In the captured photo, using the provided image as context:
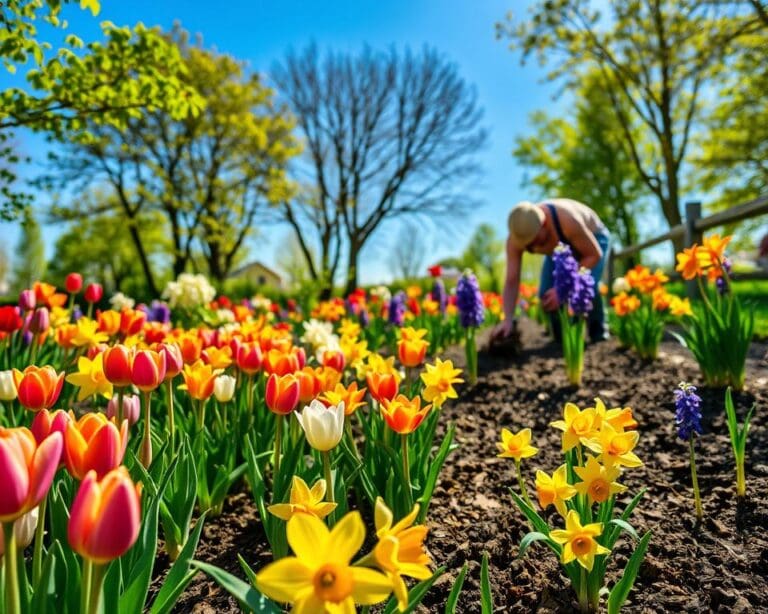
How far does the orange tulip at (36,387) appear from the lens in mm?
1181

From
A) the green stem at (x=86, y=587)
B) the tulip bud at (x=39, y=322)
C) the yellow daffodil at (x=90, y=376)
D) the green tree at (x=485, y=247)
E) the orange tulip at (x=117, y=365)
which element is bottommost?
the green stem at (x=86, y=587)

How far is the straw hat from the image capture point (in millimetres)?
3842

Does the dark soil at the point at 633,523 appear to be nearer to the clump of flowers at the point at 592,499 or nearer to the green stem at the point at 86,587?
the clump of flowers at the point at 592,499

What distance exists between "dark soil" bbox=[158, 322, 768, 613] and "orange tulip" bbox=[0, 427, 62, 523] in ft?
2.56

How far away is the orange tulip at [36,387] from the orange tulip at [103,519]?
28.4 inches

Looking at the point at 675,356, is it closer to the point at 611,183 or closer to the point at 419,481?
the point at 419,481

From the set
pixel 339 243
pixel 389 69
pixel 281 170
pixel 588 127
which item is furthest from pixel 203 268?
pixel 588 127

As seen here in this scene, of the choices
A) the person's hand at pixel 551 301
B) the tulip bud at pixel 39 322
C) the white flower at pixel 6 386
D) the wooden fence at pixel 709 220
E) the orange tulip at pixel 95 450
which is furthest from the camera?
the wooden fence at pixel 709 220

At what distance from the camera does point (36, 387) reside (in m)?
1.19

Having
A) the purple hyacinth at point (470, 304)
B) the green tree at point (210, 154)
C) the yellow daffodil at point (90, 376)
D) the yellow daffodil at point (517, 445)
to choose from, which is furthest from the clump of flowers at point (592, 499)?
the green tree at point (210, 154)

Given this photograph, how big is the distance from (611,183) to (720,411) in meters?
21.4

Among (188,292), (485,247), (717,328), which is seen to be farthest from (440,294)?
(485,247)

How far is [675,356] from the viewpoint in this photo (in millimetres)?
3820

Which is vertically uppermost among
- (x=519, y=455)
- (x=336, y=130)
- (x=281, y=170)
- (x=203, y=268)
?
(x=336, y=130)
